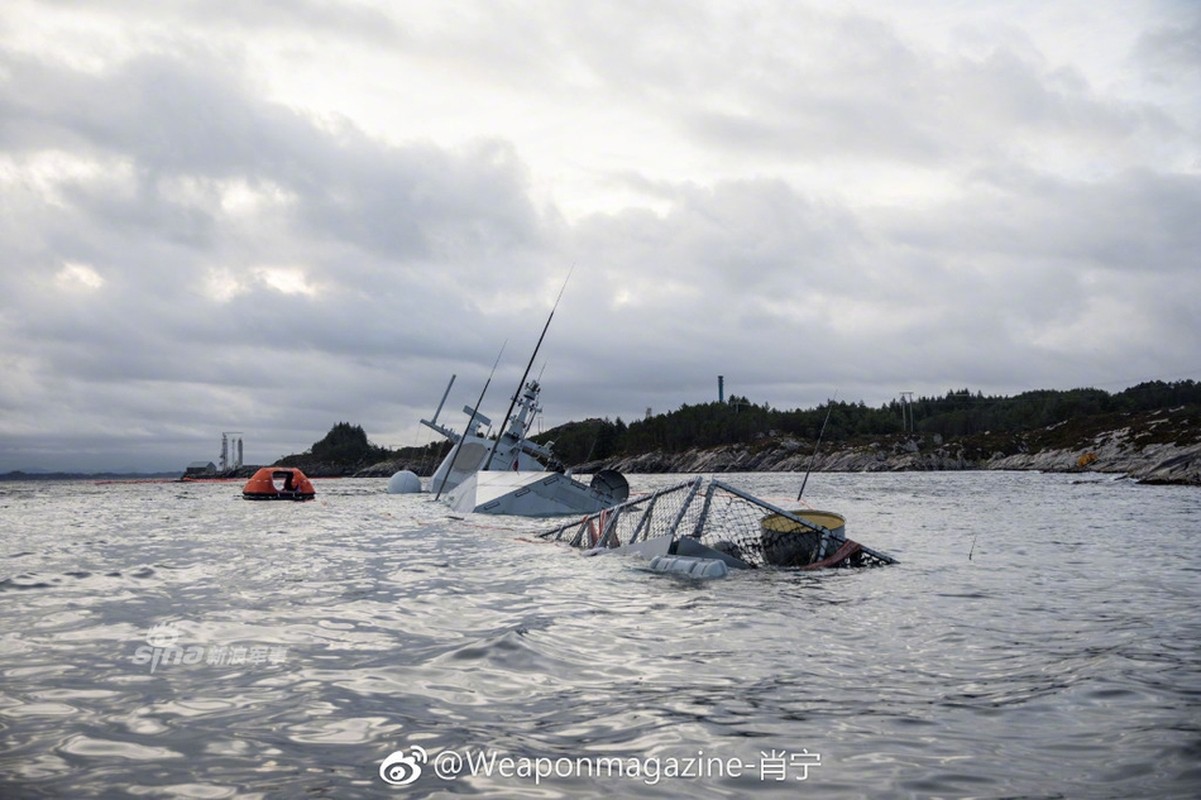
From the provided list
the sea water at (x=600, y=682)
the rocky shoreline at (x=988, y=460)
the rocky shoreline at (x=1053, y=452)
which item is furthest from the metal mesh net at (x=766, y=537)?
the rocky shoreline at (x=988, y=460)

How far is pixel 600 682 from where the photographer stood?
763 centimetres

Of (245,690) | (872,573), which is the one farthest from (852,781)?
(872,573)

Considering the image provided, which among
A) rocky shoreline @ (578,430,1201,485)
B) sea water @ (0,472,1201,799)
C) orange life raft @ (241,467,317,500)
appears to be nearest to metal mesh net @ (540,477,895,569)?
sea water @ (0,472,1201,799)

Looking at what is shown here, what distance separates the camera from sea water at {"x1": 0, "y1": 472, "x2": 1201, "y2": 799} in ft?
16.9

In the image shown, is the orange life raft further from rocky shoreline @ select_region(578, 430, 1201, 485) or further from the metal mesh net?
rocky shoreline @ select_region(578, 430, 1201, 485)

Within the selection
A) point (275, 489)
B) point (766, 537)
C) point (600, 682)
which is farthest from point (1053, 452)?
point (600, 682)

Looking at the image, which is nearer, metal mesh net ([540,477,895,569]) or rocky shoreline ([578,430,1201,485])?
metal mesh net ([540,477,895,569])

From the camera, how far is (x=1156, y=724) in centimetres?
613

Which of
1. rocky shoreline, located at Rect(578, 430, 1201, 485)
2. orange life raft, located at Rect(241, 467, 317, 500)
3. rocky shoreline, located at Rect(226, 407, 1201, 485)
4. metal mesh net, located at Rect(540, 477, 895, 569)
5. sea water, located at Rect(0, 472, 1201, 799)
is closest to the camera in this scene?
sea water, located at Rect(0, 472, 1201, 799)

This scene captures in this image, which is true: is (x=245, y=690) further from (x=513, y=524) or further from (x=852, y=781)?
(x=513, y=524)

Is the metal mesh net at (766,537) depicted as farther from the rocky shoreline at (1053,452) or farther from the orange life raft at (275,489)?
the rocky shoreline at (1053,452)

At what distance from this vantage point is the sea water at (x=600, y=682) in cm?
516

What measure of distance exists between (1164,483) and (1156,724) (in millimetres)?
58035

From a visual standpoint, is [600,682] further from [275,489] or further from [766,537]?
[275,489]
